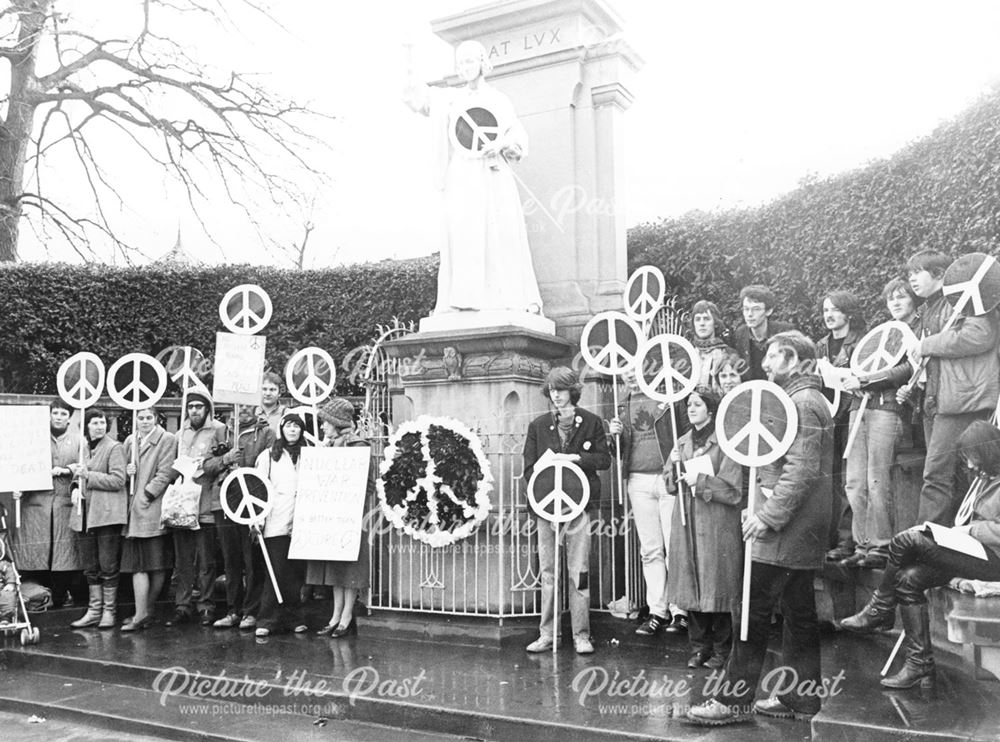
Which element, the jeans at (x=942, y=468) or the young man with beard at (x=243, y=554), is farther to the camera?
the young man with beard at (x=243, y=554)

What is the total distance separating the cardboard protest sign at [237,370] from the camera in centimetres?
802

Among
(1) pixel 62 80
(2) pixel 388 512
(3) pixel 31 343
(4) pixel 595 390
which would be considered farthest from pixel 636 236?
(1) pixel 62 80

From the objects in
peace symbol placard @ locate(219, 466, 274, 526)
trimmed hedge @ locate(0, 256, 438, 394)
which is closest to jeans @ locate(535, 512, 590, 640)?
peace symbol placard @ locate(219, 466, 274, 526)

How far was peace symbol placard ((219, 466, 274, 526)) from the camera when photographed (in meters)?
7.31

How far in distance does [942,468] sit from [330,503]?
4162 mm

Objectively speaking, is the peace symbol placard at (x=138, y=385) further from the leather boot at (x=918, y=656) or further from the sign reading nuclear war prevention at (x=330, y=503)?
the leather boot at (x=918, y=656)

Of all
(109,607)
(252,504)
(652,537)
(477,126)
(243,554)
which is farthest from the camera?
(243,554)

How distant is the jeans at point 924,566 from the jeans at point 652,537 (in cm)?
212

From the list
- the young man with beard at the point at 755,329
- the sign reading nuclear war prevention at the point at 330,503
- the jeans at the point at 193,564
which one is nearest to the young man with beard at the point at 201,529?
the jeans at the point at 193,564

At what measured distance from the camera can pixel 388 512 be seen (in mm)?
7172

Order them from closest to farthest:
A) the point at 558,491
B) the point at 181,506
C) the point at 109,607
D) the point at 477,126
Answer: the point at 558,491
the point at 477,126
the point at 181,506
the point at 109,607

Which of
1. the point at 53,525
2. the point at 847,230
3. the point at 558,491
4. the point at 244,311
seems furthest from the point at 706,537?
the point at 53,525

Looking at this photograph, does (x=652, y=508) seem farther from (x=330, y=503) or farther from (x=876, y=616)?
(x=330, y=503)

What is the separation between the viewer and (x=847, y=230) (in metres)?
7.97
